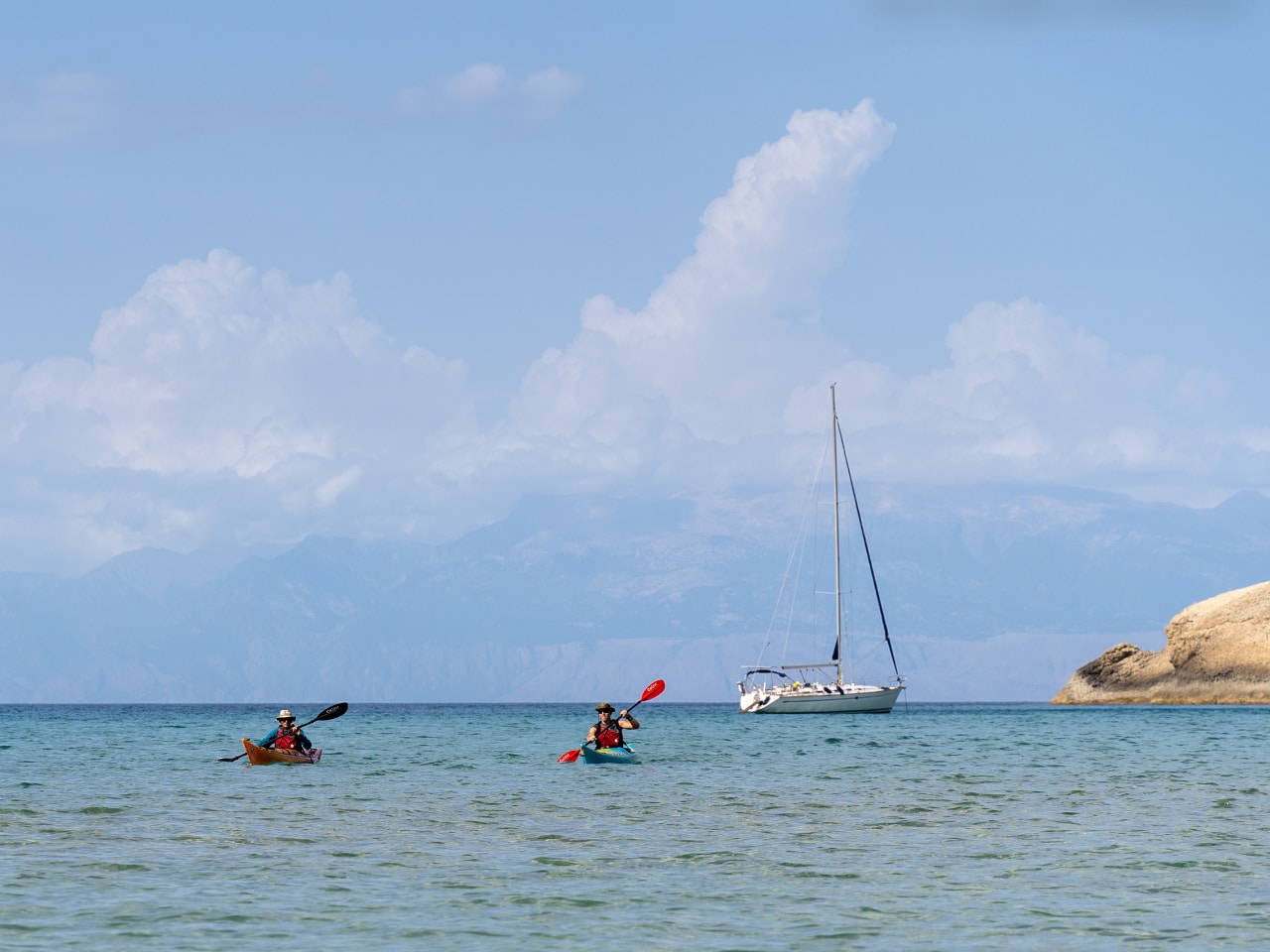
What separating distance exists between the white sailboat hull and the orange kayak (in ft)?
216

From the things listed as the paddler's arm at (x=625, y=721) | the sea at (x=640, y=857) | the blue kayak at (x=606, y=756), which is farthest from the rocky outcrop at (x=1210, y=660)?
the blue kayak at (x=606, y=756)

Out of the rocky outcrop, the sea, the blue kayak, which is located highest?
the rocky outcrop

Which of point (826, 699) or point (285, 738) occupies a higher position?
point (826, 699)

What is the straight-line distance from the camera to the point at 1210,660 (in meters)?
Result: 162

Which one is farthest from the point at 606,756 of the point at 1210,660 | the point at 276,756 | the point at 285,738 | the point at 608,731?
the point at 1210,660

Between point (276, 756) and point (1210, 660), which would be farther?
point (1210, 660)

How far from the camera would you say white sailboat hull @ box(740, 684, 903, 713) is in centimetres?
11625

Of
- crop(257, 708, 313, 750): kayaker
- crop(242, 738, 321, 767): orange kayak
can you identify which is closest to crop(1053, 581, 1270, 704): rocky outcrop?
crop(242, 738, 321, 767): orange kayak

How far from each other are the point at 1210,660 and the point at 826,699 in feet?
206

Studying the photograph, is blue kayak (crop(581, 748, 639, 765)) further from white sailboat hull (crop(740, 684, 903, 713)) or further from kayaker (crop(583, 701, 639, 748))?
white sailboat hull (crop(740, 684, 903, 713))

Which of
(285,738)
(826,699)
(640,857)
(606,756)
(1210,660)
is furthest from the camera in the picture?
(1210,660)

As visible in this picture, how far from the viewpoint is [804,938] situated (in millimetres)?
21031

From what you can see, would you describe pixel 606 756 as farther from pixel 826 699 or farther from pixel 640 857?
pixel 826 699

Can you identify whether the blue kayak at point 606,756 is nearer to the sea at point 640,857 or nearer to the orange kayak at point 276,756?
the sea at point 640,857
